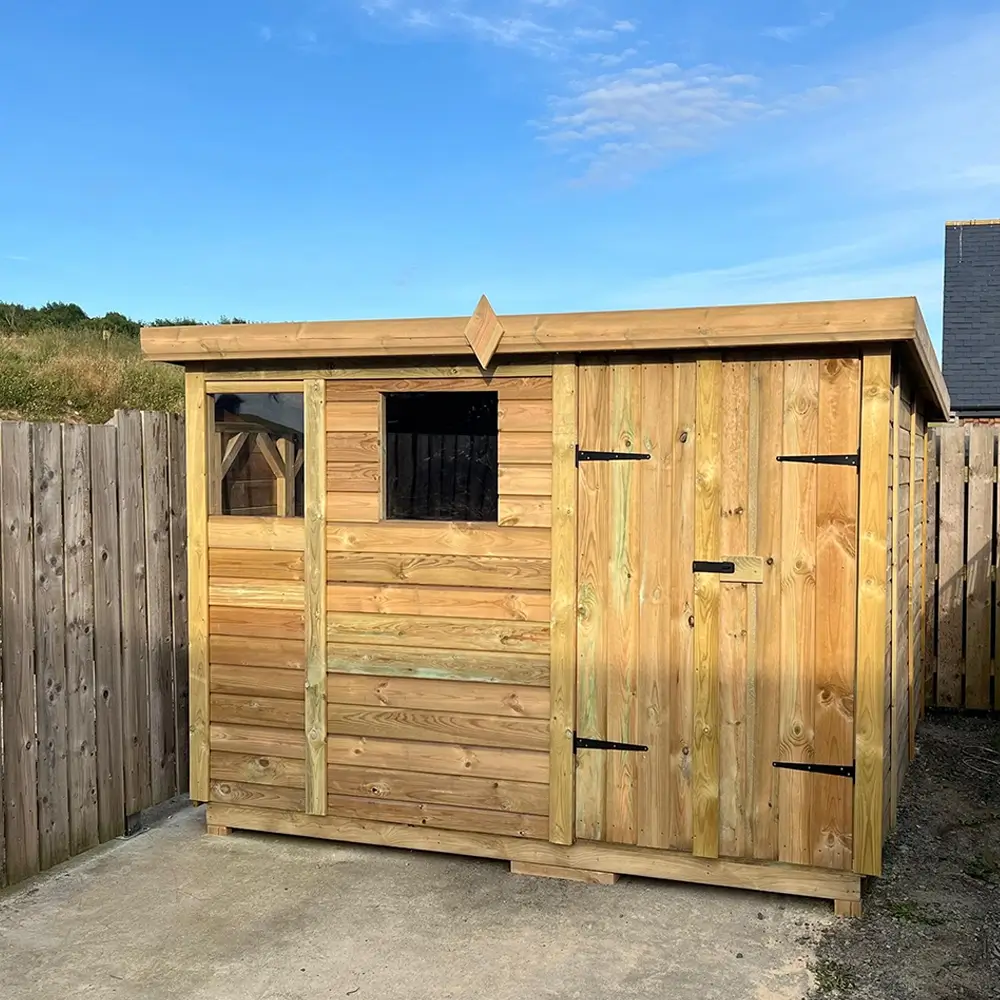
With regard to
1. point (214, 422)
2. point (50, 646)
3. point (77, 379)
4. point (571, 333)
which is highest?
point (77, 379)

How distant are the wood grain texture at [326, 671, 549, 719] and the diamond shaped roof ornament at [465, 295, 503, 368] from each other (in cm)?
137

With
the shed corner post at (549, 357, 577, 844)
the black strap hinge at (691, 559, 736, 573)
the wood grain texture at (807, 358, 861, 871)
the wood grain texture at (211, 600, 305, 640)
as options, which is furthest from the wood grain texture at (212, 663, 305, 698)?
the wood grain texture at (807, 358, 861, 871)

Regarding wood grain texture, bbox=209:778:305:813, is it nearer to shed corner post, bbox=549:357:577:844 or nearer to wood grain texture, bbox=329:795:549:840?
wood grain texture, bbox=329:795:549:840

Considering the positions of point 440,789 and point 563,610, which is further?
point 440,789

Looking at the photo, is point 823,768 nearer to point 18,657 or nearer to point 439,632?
point 439,632

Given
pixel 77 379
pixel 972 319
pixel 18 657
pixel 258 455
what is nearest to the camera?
pixel 18 657

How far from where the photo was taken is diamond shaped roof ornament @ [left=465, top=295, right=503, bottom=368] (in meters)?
3.68

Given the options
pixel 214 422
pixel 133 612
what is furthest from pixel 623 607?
pixel 133 612

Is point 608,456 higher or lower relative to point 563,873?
higher

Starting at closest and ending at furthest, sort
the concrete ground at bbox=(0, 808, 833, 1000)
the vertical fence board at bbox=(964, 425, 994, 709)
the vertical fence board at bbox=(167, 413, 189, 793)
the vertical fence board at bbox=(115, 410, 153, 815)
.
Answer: the concrete ground at bbox=(0, 808, 833, 1000)
the vertical fence board at bbox=(115, 410, 153, 815)
the vertical fence board at bbox=(167, 413, 189, 793)
the vertical fence board at bbox=(964, 425, 994, 709)

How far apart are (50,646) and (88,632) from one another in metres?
0.23

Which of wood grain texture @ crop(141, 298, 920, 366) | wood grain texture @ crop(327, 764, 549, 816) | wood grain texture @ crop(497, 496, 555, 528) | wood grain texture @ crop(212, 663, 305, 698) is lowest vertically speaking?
wood grain texture @ crop(327, 764, 549, 816)

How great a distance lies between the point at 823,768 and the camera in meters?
3.51

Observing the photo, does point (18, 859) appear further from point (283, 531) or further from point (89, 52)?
point (89, 52)
